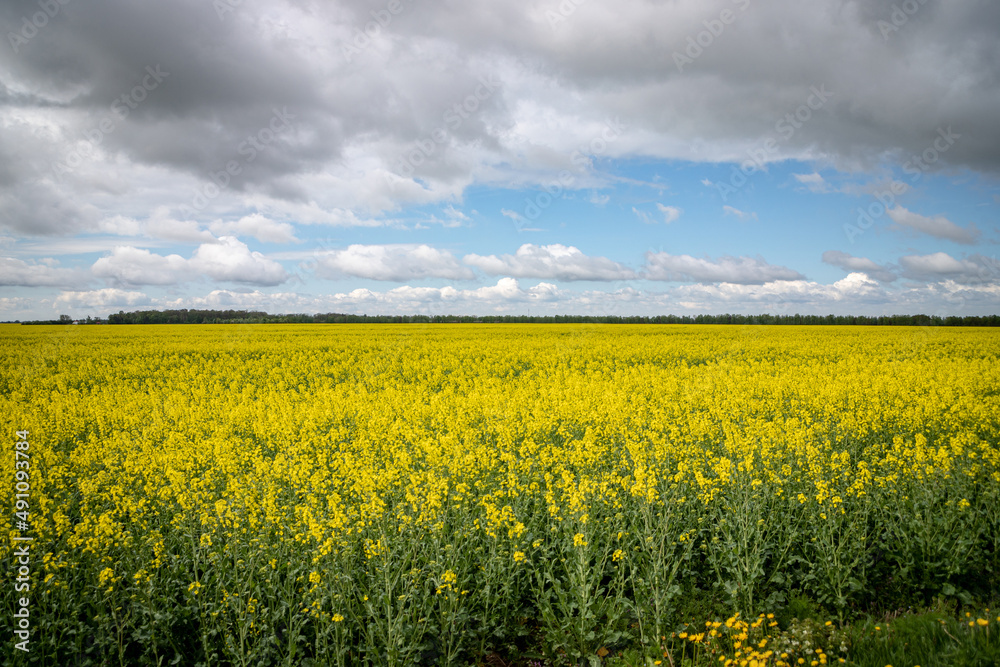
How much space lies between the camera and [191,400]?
1327 cm

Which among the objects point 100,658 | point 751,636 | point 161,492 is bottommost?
point 100,658

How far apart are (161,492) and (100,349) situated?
28.0 m

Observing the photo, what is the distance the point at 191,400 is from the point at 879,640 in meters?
15.1

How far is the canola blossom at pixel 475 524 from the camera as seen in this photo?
14.3 ft

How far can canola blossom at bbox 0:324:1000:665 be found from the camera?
4344 mm

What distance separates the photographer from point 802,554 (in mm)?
5758

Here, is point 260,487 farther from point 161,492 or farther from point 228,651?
point 228,651

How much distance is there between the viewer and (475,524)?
5.25 metres

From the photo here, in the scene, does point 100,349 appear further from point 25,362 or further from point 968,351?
point 968,351

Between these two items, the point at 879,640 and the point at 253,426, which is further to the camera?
the point at 253,426

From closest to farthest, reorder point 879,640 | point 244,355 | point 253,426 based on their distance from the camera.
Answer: point 879,640, point 253,426, point 244,355

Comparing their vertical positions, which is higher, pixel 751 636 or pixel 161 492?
pixel 161 492

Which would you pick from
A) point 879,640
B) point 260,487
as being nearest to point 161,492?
point 260,487

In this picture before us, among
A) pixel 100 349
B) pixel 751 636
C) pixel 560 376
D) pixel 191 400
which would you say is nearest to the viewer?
pixel 751 636
